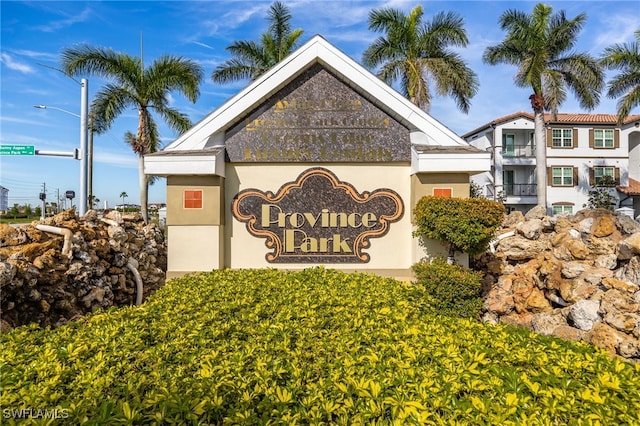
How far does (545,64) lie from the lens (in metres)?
22.4

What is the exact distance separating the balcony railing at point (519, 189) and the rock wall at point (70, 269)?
3337cm

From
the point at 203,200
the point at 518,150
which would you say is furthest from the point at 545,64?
the point at 203,200

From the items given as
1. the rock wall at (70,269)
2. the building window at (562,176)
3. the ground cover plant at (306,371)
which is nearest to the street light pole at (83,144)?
the rock wall at (70,269)

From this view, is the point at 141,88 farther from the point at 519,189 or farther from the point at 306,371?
the point at 519,189

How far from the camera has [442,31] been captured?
20.3m

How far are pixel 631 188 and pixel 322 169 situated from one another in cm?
3962

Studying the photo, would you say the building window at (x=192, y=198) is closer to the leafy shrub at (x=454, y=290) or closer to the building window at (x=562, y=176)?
the leafy shrub at (x=454, y=290)

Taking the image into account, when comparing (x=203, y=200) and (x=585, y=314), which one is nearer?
(x=585, y=314)

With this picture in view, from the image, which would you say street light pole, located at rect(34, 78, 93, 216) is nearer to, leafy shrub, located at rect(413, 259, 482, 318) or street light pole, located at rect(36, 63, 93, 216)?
street light pole, located at rect(36, 63, 93, 216)

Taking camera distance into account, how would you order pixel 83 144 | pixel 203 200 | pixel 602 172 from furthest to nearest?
pixel 602 172 → pixel 83 144 → pixel 203 200

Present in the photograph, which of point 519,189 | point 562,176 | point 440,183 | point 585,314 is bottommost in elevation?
point 585,314

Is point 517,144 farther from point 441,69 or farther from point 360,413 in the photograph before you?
point 360,413

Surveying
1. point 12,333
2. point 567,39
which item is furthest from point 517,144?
point 12,333

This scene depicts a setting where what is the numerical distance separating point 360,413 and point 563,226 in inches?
450
